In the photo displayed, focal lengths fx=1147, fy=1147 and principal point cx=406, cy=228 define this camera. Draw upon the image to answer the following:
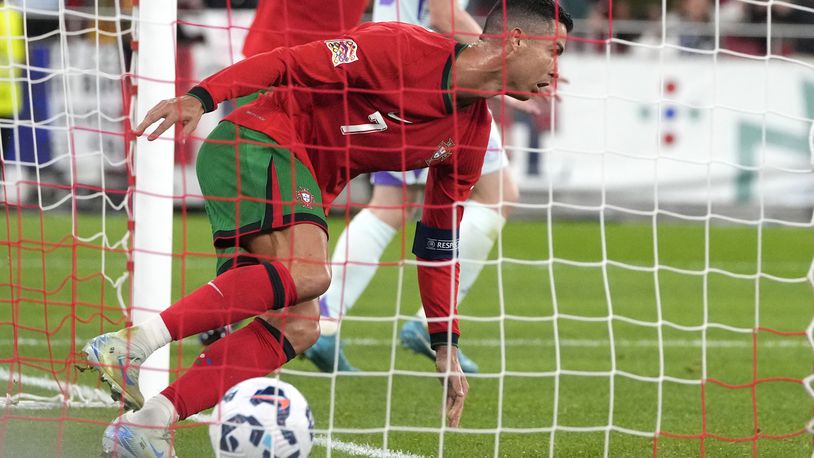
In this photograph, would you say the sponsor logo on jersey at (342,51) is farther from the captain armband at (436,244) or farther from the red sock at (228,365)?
the red sock at (228,365)

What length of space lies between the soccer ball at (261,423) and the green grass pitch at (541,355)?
0.36ft

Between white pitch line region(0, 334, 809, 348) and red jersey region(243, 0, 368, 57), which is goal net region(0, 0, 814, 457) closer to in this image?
white pitch line region(0, 334, 809, 348)

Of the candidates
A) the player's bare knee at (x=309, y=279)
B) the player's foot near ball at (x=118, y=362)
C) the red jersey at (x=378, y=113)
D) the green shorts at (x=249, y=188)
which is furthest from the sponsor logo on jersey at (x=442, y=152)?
the player's foot near ball at (x=118, y=362)

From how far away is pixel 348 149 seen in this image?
3521 millimetres

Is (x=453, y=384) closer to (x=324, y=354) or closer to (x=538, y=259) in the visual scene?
(x=324, y=354)

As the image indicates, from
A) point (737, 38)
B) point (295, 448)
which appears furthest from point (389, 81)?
point (737, 38)

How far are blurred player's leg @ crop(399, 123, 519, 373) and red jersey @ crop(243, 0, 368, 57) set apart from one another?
0.85 meters

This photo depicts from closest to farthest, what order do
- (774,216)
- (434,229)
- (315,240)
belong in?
(315,240) → (434,229) → (774,216)

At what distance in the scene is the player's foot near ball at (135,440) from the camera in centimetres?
312

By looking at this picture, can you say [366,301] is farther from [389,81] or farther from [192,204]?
[192,204]

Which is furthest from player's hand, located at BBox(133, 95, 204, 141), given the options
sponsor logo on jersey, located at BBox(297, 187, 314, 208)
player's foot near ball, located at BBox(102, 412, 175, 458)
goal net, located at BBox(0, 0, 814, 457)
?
player's foot near ball, located at BBox(102, 412, 175, 458)

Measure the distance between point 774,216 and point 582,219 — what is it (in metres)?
1.91

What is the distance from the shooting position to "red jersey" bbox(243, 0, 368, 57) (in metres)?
4.61

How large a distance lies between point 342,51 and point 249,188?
0.49 metres
